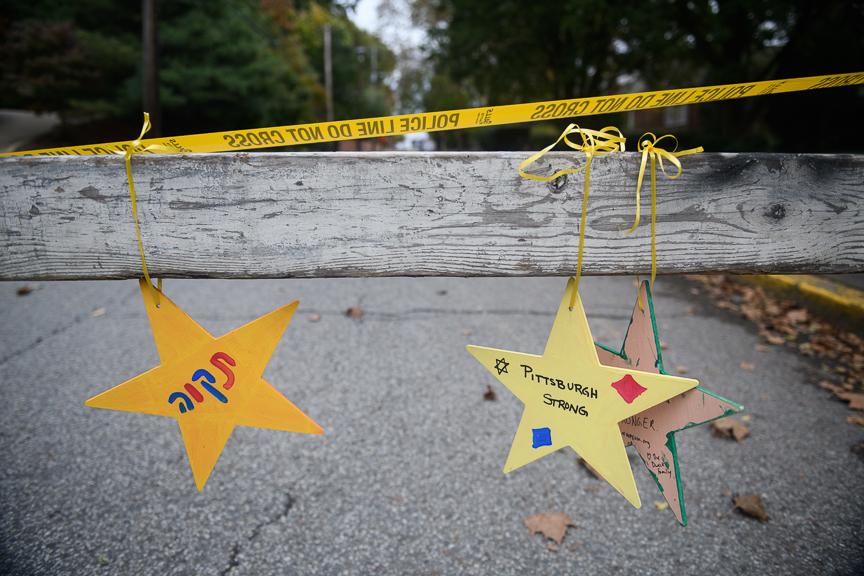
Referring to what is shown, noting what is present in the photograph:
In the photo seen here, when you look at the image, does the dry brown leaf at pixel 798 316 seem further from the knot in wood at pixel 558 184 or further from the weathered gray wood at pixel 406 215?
the knot in wood at pixel 558 184

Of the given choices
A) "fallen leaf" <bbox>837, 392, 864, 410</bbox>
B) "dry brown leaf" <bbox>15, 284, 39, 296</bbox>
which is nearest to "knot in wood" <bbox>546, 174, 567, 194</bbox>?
"fallen leaf" <bbox>837, 392, 864, 410</bbox>

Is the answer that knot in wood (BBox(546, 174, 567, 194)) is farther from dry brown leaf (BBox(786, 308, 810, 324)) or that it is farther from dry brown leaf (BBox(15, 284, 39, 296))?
dry brown leaf (BBox(15, 284, 39, 296))

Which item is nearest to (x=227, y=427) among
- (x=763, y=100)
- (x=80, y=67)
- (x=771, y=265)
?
(x=771, y=265)

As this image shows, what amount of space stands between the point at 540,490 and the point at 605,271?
151 cm

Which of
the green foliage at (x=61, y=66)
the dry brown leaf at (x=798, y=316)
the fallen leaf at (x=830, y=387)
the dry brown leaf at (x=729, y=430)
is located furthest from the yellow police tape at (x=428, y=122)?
the green foliage at (x=61, y=66)

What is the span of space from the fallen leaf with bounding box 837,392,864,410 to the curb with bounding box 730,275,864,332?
1053 millimetres

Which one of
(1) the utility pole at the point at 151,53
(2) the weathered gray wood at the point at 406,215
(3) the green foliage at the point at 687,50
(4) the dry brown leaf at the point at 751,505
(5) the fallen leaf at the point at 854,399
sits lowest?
(4) the dry brown leaf at the point at 751,505

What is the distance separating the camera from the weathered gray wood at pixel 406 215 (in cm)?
87

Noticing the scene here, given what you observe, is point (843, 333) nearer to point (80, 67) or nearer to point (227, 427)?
point (227, 427)

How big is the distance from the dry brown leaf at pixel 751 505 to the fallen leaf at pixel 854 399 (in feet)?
4.61

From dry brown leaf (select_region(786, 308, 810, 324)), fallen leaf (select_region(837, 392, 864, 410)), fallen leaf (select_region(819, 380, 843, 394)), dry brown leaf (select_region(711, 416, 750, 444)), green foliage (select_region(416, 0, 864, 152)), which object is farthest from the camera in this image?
green foliage (select_region(416, 0, 864, 152))

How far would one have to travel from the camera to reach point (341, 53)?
109 ft

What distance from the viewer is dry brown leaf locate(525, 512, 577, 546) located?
1773 mm

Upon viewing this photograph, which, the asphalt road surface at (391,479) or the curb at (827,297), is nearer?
the asphalt road surface at (391,479)
